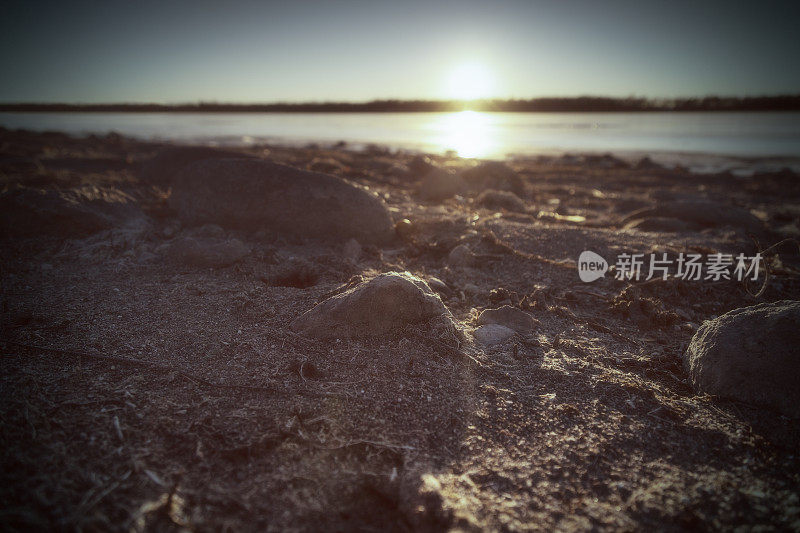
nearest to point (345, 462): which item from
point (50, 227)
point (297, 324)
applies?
point (297, 324)

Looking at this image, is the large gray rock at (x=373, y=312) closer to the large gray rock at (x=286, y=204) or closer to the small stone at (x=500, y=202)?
the large gray rock at (x=286, y=204)

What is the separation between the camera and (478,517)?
1834 mm

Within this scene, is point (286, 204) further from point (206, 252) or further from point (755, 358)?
point (755, 358)

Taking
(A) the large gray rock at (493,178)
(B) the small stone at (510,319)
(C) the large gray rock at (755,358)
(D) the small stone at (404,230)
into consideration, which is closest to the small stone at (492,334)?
(B) the small stone at (510,319)

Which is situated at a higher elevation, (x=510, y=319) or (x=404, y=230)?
(x=404, y=230)

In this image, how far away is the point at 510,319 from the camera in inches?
138

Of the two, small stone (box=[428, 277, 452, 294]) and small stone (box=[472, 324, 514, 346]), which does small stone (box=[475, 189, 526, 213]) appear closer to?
small stone (box=[428, 277, 452, 294])

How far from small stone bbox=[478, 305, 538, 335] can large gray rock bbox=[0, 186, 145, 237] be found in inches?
189

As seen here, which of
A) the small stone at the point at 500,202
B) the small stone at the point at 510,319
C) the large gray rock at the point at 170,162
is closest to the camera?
the small stone at the point at 510,319

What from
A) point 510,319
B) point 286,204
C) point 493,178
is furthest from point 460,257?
point 493,178

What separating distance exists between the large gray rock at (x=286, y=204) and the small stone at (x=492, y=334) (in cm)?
223

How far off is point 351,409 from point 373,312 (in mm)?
848

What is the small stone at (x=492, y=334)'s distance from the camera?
323 cm

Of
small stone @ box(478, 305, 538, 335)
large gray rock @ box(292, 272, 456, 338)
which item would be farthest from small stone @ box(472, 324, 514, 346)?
large gray rock @ box(292, 272, 456, 338)
